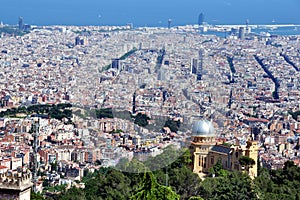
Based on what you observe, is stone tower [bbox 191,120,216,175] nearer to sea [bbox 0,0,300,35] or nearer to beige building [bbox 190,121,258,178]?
beige building [bbox 190,121,258,178]

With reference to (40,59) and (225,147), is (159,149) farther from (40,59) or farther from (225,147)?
(40,59)

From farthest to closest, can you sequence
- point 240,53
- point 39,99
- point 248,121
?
point 240,53, point 39,99, point 248,121

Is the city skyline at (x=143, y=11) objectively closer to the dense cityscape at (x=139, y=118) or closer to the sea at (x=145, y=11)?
the sea at (x=145, y=11)

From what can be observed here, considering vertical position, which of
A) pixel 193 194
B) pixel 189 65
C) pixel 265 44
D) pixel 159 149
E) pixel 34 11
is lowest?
pixel 193 194

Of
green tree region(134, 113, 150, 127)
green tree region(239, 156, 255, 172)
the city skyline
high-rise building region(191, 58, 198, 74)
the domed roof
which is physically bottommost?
green tree region(239, 156, 255, 172)

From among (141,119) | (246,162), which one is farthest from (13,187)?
(246,162)

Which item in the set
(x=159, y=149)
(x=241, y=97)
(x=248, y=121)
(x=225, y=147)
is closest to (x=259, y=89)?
(x=241, y=97)

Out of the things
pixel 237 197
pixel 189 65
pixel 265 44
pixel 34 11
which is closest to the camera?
pixel 237 197

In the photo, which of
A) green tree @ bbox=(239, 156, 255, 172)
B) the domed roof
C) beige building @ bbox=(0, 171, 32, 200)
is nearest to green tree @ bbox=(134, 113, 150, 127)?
beige building @ bbox=(0, 171, 32, 200)

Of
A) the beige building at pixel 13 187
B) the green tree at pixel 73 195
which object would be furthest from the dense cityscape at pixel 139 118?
the green tree at pixel 73 195
